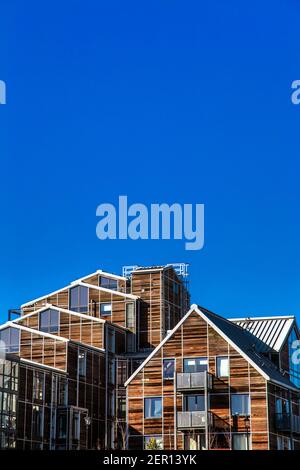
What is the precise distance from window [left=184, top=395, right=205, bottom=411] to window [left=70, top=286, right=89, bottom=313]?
21.2 metres

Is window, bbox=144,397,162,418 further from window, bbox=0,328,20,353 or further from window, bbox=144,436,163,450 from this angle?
window, bbox=0,328,20,353

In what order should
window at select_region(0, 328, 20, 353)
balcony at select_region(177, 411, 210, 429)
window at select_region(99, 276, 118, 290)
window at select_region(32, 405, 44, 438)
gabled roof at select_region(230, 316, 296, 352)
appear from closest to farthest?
balcony at select_region(177, 411, 210, 429) < window at select_region(32, 405, 44, 438) < gabled roof at select_region(230, 316, 296, 352) < window at select_region(0, 328, 20, 353) < window at select_region(99, 276, 118, 290)

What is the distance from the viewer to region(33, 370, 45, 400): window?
152 feet

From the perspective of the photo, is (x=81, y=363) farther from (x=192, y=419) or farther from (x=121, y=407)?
(x=192, y=419)

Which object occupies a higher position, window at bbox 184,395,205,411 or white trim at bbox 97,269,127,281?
white trim at bbox 97,269,127,281

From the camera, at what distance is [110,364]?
2271 inches

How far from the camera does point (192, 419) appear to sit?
4306 cm

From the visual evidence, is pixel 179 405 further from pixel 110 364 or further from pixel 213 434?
pixel 110 364

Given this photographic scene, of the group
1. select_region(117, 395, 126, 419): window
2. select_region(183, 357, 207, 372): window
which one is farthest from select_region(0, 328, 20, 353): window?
select_region(183, 357, 207, 372): window

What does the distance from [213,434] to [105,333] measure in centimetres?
1740

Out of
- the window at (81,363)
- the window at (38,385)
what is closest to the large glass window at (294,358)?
the window at (81,363)

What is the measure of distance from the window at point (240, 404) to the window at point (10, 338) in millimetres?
17421
